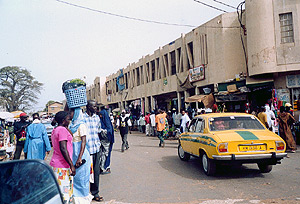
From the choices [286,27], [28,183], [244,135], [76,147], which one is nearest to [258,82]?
[286,27]

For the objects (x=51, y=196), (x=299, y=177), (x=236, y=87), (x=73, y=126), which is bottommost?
(x=299, y=177)

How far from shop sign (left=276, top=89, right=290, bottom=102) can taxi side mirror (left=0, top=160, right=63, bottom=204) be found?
15.0m

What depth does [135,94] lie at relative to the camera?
115 feet

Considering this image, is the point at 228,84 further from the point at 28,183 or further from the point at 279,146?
the point at 28,183

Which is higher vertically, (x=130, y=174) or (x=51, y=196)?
(x=51, y=196)

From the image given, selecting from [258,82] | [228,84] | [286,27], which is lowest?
[258,82]

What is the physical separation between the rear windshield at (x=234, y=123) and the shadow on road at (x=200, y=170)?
1176mm

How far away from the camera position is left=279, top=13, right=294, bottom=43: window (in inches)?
587

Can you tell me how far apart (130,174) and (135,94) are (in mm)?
27138

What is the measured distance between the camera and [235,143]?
21.9 feet

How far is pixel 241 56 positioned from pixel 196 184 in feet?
42.7

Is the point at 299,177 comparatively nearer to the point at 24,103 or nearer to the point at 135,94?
the point at 135,94

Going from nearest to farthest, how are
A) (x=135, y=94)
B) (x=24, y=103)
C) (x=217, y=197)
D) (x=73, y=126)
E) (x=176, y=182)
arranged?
(x=73, y=126) → (x=217, y=197) → (x=176, y=182) → (x=135, y=94) → (x=24, y=103)

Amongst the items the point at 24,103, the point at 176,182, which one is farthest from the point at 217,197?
the point at 24,103
